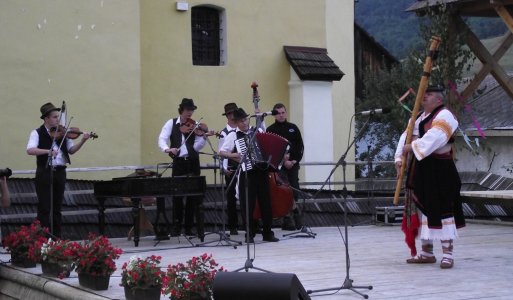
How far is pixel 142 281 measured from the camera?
27.0 ft

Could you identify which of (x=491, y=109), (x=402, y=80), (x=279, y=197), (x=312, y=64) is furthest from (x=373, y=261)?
(x=491, y=109)

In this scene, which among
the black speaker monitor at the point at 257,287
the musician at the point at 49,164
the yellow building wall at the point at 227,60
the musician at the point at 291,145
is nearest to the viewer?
the black speaker monitor at the point at 257,287

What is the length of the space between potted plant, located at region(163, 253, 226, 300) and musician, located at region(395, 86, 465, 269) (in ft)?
9.79

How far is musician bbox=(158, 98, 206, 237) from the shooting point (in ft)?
→ 42.5

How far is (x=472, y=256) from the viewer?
10.9m

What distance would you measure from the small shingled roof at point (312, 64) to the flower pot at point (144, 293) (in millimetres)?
10333

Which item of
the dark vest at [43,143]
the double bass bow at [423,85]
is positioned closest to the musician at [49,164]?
the dark vest at [43,143]

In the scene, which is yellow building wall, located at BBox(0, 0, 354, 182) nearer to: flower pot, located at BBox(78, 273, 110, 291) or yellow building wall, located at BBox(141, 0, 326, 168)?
yellow building wall, located at BBox(141, 0, 326, 168)

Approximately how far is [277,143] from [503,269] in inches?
145

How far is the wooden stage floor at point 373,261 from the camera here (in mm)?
8602

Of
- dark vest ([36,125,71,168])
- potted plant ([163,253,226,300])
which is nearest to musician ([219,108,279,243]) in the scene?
dark vest ([36,125,71,168])

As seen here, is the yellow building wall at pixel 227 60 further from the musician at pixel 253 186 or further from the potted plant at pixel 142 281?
the potted plant at pixel 142 281

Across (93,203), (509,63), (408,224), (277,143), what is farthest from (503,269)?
(509,63)

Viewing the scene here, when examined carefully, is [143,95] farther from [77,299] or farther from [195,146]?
[77,299]
